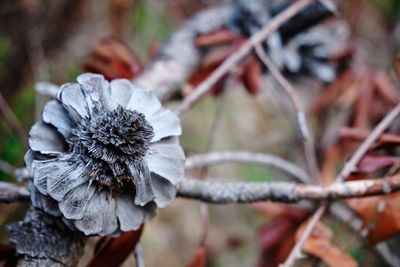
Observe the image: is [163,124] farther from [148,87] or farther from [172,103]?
[172,103]

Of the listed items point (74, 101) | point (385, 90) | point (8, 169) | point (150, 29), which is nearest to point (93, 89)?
point (74, 101)

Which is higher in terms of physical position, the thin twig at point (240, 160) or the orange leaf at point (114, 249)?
the orange leaf at point (114, 249)

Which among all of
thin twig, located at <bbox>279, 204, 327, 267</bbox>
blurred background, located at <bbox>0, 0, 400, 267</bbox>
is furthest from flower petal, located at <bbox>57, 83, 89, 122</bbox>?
blurred background, located at <bbox>0, 0, 400, 267</bbox>

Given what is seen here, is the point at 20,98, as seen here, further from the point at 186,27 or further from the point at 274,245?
the point at 274,245

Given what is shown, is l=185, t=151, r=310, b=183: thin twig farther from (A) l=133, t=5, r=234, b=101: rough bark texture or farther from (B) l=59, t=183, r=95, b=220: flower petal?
(B) l=59, t=183, r=95, b=220: flower petal

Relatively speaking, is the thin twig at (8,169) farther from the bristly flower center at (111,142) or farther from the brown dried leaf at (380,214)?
the brown dried leaf at (380,214)

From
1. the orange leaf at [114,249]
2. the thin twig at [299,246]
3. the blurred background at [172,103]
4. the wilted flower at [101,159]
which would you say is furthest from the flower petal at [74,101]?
the blurred background at [172,103]

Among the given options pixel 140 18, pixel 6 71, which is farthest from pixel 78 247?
pixel 140 18
